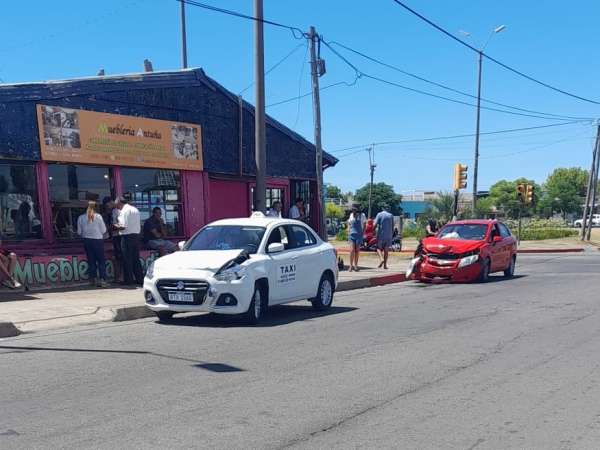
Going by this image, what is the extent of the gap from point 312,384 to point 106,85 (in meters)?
10.6

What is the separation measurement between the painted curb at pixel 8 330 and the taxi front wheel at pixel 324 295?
16.3ft

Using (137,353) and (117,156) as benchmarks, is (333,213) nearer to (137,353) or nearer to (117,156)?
Result: (117,156)

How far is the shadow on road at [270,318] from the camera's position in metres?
10.5

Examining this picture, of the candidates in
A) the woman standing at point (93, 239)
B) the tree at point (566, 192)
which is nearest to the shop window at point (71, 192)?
the woman standing at point (93, 239)

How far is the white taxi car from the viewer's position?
33.0ft

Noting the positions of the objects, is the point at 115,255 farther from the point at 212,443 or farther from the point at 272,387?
the point at 212,443

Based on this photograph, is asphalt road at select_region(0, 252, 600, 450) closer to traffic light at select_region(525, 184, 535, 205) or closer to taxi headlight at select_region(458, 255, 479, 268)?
taxi headlight at select_region(458, 255, 479, 268)

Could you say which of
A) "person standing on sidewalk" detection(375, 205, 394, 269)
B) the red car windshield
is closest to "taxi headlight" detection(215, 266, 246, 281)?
the red car windshield

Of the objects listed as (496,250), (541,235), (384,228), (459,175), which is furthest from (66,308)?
(541,235)

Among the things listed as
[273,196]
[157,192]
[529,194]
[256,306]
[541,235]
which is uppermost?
[157,192]

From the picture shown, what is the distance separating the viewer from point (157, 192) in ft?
55.0

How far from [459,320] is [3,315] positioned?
7.08 metres

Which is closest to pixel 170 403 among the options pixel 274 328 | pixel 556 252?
pixel 274 328

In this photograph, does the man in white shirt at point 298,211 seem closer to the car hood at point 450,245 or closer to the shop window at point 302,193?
the shop window at point 302,193
